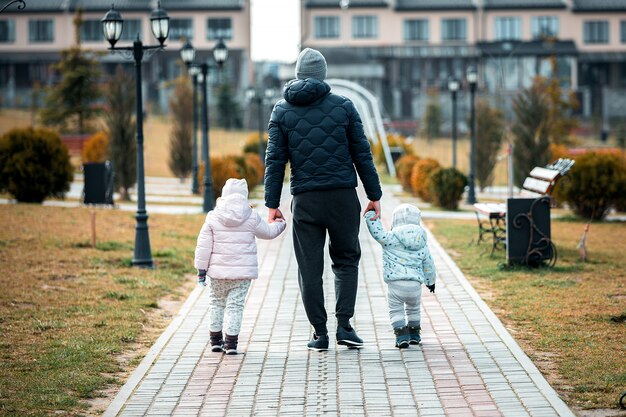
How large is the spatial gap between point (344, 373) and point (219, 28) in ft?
A: 207

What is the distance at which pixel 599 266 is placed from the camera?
45.3 ft

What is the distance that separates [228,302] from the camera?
8.40 meters

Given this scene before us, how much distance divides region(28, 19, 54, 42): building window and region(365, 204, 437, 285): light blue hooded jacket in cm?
6409

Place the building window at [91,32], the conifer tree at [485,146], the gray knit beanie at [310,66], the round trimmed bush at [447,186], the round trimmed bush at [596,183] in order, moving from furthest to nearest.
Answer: the building window at [91,32]
the conifer tree at [485,146]
the round trimmed bush at [447,186]
the round trimmed bush at [596,183]
the gray knit beanie at [310,66]

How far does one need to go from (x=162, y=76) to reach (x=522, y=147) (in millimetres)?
43841

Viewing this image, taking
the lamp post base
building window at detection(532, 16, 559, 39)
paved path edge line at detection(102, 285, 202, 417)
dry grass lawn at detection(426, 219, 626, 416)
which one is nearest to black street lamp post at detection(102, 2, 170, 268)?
the lamp post base

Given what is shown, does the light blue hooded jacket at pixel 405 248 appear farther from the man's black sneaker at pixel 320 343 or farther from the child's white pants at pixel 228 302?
the child's white pants at pixel 228 302

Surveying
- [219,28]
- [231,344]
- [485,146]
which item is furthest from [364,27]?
[231,344]

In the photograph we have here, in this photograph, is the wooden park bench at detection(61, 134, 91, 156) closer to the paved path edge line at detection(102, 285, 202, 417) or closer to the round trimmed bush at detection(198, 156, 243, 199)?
the round trimmed bush at detection(198, 156, 243, 199)

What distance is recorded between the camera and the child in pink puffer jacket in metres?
8.30

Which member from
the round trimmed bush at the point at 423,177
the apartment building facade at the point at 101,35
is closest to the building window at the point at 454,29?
the apartment building facade at the point at 101,35

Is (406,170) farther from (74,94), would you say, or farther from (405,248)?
(405,248)

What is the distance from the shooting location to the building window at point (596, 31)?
69.8 metres

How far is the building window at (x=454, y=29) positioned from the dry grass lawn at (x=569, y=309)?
176 feet
